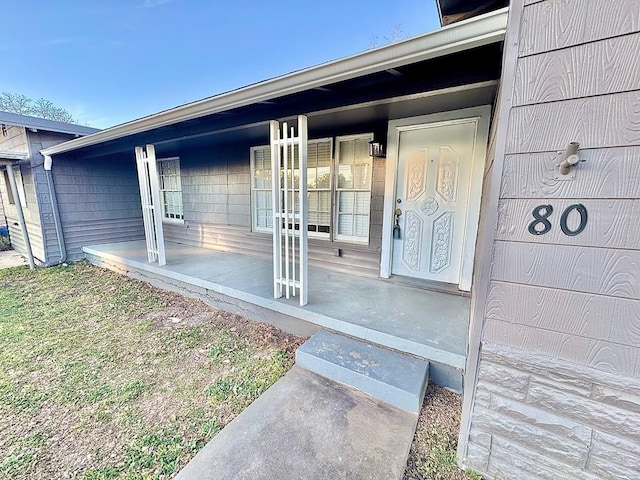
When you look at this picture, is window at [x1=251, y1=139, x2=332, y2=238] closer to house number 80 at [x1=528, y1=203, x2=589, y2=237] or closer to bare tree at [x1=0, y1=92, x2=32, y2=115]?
house number 80 at [x1=528, y1=203, x2=589, y2=237]

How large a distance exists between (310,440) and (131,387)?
1.57 meters

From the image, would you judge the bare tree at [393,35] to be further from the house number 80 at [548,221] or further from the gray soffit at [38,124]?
the house number 80 at [548,221]

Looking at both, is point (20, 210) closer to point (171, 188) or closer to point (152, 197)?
point (171, 188)

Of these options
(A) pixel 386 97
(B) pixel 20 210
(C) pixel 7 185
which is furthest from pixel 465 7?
(C) pixel 7 185

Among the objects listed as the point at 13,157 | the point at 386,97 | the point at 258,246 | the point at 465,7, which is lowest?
the point at 258,246

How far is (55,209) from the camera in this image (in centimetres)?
543

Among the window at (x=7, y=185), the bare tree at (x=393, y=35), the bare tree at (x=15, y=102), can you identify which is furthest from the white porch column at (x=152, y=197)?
the bare tree at (x=15, y=102)

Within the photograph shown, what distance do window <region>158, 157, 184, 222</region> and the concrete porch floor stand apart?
1673 millimetres

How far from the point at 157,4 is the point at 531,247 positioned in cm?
1718

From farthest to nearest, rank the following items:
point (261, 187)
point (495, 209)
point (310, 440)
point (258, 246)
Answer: point (258, 246), point (261, 187), point (310, 440), point (495, 209)

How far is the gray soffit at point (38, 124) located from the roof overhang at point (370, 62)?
3876mm

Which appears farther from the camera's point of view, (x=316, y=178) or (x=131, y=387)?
(x=316, y=178)

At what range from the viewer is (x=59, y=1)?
11.4m

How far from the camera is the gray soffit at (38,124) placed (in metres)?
4.62
